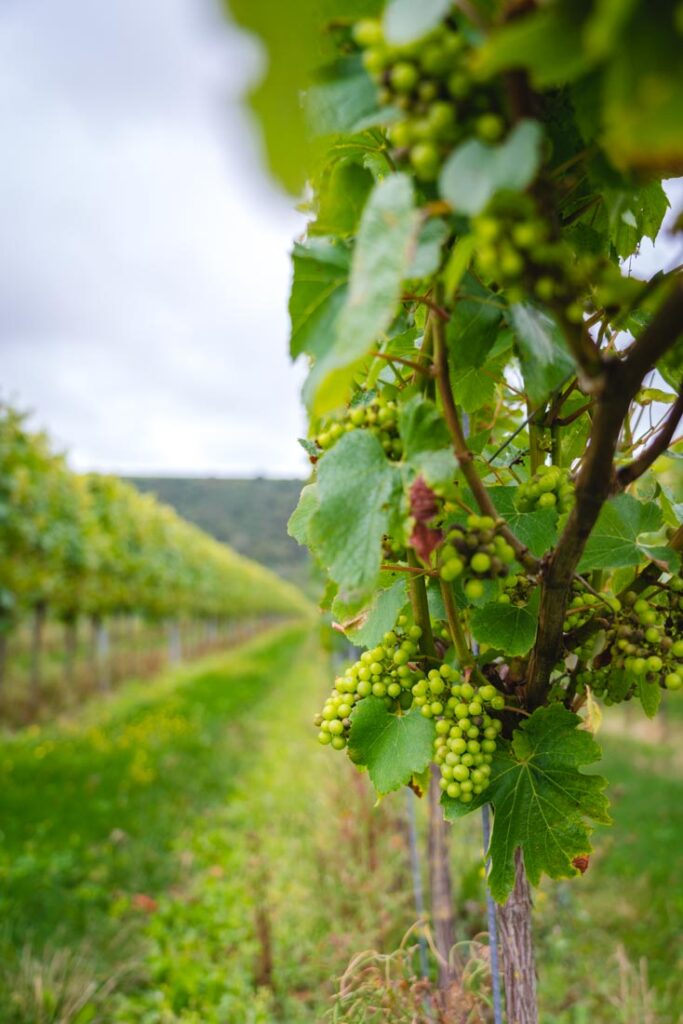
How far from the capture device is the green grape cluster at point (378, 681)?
1.05 m

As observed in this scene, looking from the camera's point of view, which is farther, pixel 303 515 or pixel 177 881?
pixel 177 881

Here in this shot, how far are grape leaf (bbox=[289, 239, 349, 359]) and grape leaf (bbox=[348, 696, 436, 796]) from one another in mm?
580

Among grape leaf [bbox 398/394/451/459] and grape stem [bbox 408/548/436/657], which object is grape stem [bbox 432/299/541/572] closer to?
grape leaf [bbox 398/394/451/459]

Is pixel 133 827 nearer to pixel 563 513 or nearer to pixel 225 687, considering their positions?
pixel 563 513

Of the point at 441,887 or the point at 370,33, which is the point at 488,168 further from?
the point at 441,887

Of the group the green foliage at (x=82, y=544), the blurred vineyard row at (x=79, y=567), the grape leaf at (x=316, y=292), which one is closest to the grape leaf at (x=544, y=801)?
the grape leaf at (x=316, y=292)

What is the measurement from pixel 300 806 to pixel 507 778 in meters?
5.69

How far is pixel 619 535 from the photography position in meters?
0.98

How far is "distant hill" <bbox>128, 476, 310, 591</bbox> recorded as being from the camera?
226 feet

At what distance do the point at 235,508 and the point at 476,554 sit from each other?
2852 inches

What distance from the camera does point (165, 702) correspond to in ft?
38.5

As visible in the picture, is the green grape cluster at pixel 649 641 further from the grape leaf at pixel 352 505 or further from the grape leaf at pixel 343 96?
the grape leaf at pixel 343 96

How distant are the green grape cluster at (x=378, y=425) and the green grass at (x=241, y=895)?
3036mm

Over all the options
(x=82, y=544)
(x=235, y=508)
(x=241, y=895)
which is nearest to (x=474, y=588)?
(x=241, y=895)
